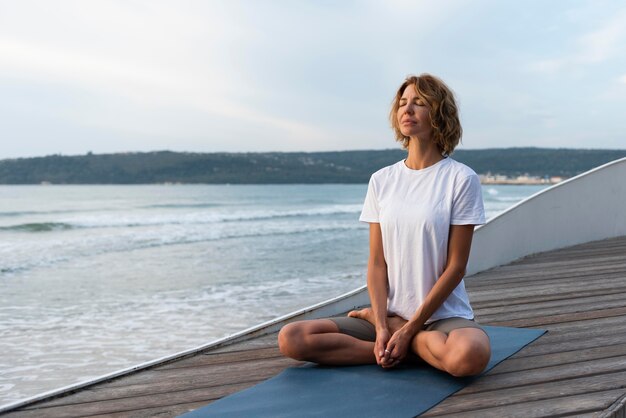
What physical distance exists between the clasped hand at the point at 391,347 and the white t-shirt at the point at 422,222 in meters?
0.11

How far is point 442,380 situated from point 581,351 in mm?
726

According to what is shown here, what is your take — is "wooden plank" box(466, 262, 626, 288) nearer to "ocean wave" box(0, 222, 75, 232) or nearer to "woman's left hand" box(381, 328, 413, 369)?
"woman's left hand" box(381, 328, 413, 369)

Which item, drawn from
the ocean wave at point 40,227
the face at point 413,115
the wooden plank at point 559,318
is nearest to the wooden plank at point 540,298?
the wooden plank at point 559,318

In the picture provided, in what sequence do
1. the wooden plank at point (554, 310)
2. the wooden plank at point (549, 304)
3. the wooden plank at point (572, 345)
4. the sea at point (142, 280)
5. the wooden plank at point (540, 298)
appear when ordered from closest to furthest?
the wooden plank at point (572, 345), the wooden plank at point (554, 310), the wooden plank at point (549, 304), the wooden plank at point (540, 298), the sea at point (142, 280)

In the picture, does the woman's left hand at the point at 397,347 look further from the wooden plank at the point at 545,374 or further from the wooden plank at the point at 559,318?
the wooden plank at the point at 559,318

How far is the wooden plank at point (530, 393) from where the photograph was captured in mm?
2209

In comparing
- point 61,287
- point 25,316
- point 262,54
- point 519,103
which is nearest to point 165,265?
point 61,287

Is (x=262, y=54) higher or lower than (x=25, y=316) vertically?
higher

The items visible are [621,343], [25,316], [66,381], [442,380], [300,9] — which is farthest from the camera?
[300,9]

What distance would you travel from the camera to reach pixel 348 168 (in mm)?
50875

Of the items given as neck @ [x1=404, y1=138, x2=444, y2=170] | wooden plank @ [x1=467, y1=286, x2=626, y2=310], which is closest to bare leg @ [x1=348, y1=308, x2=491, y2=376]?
neck @ [x1=404, y1=138, x2=444, y2=170]

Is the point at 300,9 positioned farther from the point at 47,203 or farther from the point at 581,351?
the point at 47,203

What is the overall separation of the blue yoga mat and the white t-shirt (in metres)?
0.26

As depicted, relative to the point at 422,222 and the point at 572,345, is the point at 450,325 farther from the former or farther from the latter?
the point at 572,345
